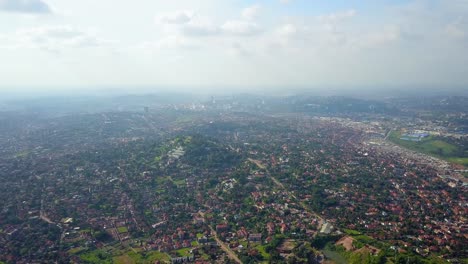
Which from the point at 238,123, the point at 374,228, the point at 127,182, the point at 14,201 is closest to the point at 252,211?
the point at 374,228

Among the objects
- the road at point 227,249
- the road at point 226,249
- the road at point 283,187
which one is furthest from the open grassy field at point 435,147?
the road at point 227,249

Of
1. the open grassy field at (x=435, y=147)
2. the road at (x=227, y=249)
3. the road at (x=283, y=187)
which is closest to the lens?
the road at (x=227, y=249)

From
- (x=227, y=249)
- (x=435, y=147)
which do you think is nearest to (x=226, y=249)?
(x=227, y=249)

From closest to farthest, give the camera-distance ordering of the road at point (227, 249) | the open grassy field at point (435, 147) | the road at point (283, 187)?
the road at point (227, 249) < the road at point (283, 187) < the open grassy field at point (435, 147)

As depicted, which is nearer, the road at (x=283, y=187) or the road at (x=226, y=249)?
the road at (x=226, y=249)

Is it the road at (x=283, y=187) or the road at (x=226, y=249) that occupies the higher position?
the road at (x=283, y=187)

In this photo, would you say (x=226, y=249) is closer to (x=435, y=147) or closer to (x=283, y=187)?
(x=283, y=187)

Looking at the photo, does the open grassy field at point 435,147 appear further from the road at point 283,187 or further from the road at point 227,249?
the road at point 227,249

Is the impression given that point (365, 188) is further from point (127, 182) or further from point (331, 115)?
point (331, 115)

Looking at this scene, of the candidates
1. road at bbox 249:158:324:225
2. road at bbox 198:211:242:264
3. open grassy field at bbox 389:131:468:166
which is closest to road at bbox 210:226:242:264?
road at bbox 198:211:242:264
